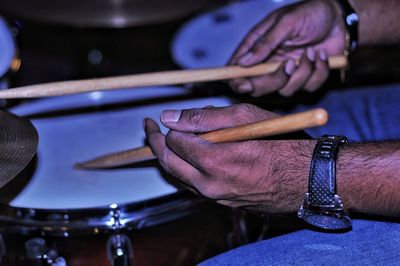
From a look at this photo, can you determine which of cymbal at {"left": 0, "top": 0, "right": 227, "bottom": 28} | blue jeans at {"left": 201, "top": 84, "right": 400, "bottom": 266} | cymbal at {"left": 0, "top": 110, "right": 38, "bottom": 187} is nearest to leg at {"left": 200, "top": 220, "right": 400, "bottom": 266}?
blue jeans at {"left": 201, "top": 84, "right": 400, "bottom": 266}

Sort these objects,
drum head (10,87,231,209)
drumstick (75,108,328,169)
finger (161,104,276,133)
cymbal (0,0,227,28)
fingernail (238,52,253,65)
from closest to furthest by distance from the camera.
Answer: drumstick (75,108,328,169) < finger (161,104,276,133) < drum head (10,87,231,209) < fingernail (238,52,253,65) < cymbal (0,0,227,28)

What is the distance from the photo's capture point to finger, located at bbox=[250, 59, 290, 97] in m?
0.95

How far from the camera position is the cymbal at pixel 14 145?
716mm

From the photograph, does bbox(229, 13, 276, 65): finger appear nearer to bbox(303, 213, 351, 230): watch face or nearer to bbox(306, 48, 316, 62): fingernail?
bbox(306, 48, 316, 62): fingernail

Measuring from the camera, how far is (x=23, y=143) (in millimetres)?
765

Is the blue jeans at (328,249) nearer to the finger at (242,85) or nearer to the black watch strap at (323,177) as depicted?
the black watch strap at (323,177)

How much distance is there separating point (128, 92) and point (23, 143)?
0.37m

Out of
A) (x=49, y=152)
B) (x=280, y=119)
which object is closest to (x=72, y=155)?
(x=49, y=152)

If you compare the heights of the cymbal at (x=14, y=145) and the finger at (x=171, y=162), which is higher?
the cymbal at (x=14, y=145)

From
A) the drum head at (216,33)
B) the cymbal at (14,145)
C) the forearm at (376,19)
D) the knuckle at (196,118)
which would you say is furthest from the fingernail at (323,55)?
the cymbal at (14,145)

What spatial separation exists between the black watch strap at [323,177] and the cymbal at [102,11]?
774mm

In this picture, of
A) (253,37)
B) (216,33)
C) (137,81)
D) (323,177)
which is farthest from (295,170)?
(216,33)

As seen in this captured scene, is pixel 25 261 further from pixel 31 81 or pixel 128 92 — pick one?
pixel 31 81

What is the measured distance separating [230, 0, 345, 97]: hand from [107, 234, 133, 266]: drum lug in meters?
0.31
